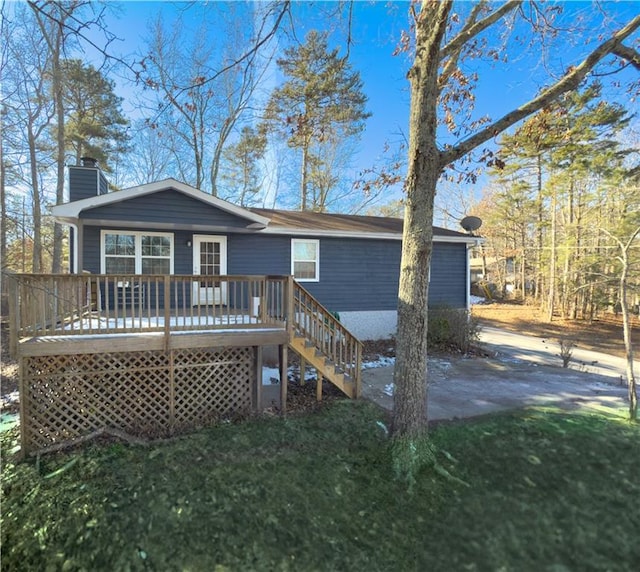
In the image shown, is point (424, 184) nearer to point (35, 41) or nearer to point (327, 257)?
point (327, 257)

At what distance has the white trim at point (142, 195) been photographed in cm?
702

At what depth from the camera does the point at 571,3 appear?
5238 mm

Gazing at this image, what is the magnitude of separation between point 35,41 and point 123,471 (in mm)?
13844

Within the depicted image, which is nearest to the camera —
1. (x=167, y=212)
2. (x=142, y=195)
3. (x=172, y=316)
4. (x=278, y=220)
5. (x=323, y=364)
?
(x=323, y=364)

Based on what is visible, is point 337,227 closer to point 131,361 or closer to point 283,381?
point 283,381

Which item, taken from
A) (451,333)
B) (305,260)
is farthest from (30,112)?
(451,333)

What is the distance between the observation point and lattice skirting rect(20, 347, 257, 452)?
168 inches

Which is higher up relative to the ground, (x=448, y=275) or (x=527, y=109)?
(x=527, y=109)

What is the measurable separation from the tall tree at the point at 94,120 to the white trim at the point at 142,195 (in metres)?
9.37

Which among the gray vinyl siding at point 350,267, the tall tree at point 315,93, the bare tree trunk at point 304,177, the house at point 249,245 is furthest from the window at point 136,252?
the bare tree trunk at point 304,177

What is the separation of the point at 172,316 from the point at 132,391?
214cm

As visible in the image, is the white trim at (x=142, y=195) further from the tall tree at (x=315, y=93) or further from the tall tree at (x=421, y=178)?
the tall tree at (x=421, y=178)

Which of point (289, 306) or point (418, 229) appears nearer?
point (418, 229)

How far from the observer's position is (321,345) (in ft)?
18.5
